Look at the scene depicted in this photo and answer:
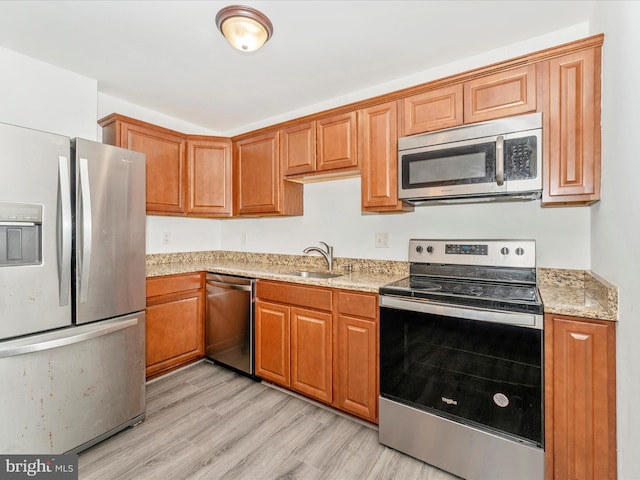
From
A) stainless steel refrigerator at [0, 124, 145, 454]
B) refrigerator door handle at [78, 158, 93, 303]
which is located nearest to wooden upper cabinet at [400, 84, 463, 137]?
stainless steel refrigerator at [0, 124, 145, 454]

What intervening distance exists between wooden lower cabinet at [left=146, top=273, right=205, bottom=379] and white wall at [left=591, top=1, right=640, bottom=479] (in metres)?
2.82

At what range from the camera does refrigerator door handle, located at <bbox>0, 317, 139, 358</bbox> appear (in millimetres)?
1459

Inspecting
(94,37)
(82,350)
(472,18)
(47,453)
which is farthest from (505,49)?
(47,453)

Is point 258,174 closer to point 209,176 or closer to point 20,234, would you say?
point 209,176

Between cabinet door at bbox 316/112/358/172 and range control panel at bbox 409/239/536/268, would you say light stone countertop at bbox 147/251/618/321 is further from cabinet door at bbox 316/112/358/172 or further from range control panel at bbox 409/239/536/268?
cabinet door at bbox 316/112/358/172

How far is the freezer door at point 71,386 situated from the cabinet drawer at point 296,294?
2.80 ft

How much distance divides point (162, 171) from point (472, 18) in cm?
256

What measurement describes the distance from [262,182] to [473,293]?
6.50 feet

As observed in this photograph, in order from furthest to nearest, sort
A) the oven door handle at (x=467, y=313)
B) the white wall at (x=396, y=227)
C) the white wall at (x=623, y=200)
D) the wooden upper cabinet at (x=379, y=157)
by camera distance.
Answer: the wooden upper cabinet at (x=379, y=157) < the white wall at (x=396, y=227) < the oven door handle at (x=467, y=313) < the white wall at (x=623, y=200)

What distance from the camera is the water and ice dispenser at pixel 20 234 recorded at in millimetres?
1447

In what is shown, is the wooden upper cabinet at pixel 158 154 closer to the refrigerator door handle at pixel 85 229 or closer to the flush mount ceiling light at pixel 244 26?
the refrigerator door handle at pixel 85 229

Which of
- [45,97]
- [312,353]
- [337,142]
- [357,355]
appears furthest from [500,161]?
[45,97]

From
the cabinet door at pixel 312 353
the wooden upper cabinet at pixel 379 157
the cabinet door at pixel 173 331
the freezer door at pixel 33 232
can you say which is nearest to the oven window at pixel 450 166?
the wooden upper cabinet at pixel 379 157

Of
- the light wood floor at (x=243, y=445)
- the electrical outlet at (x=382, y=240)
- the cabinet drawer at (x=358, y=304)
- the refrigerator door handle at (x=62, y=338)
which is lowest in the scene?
the light wood floor at (x=243, y=445)
